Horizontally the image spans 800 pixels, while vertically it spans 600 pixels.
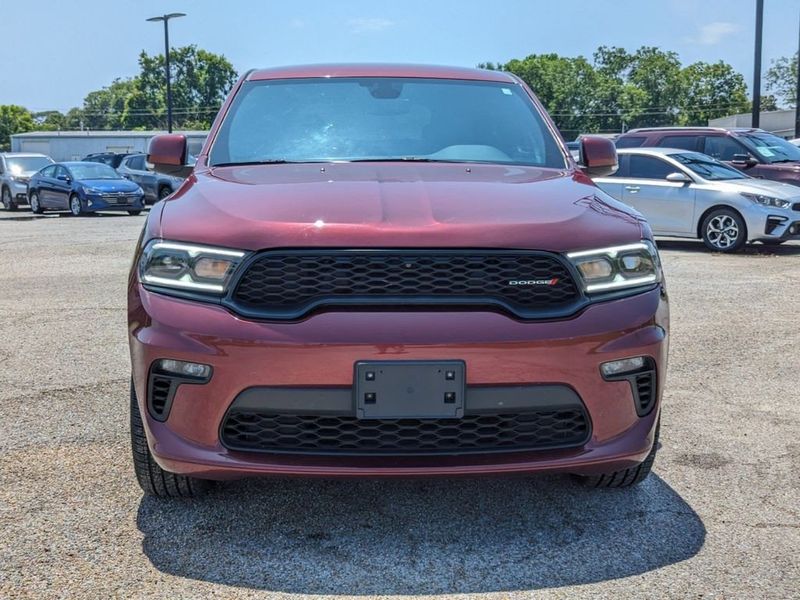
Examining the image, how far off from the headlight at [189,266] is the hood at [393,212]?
0.12ft

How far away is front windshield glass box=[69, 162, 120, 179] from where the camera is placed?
22.1 meters

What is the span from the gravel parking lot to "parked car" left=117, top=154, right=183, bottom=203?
20.0 meters

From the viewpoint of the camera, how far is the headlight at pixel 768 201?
12383 millimetres

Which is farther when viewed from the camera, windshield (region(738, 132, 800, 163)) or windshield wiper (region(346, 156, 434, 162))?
windshield (region(738, 132, 800, 163))

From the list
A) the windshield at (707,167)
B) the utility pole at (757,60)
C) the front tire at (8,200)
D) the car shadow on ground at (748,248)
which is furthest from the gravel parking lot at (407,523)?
the front tire at (8,200)

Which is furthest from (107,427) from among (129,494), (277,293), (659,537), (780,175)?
(780,175)

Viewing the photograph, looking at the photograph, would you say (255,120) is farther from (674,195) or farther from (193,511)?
(674,195)

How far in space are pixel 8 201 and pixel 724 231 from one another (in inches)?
794

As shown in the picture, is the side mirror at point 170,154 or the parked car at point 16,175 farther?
the parked car at point 16,175

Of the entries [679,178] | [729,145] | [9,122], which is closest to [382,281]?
[679,178]

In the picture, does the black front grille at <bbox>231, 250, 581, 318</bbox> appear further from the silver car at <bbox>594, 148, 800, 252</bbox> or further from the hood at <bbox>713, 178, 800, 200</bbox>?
the hood at <bbox>713, 178, 800, 200</bbox>

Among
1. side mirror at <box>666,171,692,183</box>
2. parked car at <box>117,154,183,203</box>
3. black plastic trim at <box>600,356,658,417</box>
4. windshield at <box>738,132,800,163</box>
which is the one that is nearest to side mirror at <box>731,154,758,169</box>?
windshield at <box>738,132,800,163</box>

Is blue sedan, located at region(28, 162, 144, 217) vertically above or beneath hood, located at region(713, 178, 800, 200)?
beneath

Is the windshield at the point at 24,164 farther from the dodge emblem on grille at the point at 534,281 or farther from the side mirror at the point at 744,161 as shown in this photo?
the dodge emblem on grille at the point at 534,281
